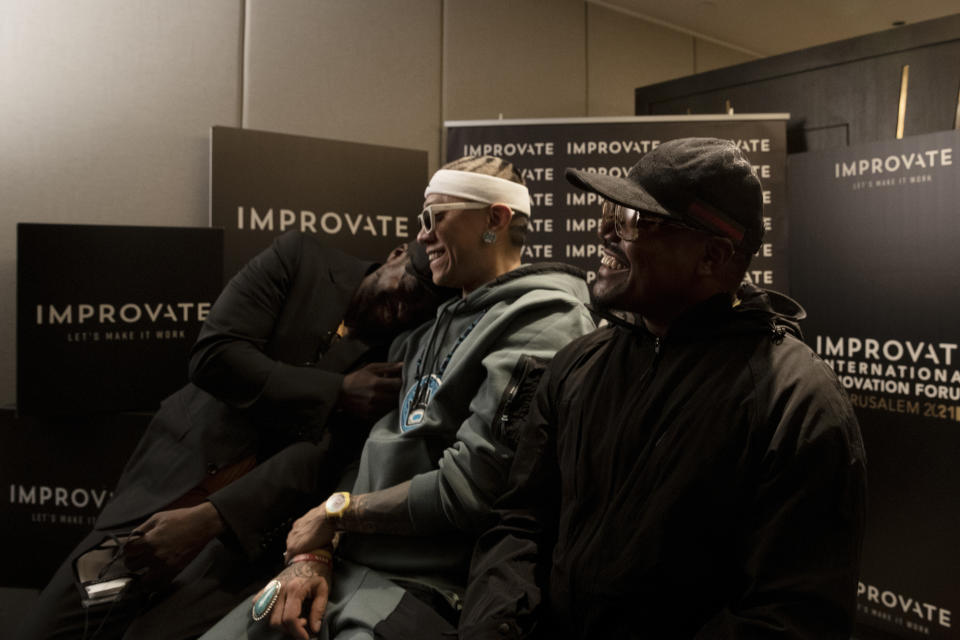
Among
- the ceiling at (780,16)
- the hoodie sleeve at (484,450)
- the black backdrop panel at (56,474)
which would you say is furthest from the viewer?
the ceiling at (780,16)

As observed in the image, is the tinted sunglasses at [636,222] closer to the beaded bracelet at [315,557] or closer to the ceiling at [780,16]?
the beaded bracelet at [315,557]

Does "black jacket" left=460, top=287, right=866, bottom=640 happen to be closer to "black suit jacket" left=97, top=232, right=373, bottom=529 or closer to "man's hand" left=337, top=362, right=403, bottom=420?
"man's hand" left=337, top=362, right=403, bottom=420

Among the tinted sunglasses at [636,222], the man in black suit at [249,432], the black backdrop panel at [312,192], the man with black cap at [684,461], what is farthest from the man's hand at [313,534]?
the black backdrop panel at [312,192]

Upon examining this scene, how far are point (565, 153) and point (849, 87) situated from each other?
1177 millimetres

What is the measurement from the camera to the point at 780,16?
13.4 feet

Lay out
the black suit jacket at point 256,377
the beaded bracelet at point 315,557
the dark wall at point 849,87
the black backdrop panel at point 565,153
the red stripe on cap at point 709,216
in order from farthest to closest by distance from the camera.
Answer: the black backdrop panel at point 565,153, the dark wall at point 849,87, the black suit jacket at point 256,377, the beaded bracelet at point 315,557, the red stripe on cap at point 709,216

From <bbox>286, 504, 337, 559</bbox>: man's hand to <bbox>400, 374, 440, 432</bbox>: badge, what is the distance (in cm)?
28

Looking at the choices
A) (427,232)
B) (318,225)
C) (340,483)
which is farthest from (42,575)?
(427,232)

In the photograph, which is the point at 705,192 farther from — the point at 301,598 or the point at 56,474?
the point at 56,474

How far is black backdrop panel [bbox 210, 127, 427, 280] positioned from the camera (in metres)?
2.96

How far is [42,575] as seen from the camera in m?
2.64

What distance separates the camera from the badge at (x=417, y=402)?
1807mm

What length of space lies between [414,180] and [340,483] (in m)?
1.61

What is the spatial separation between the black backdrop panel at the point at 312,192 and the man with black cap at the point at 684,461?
1841 millimetres
